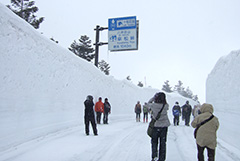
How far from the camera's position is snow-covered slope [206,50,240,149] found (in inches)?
281

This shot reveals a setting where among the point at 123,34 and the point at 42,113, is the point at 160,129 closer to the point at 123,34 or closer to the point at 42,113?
the point at 42,113

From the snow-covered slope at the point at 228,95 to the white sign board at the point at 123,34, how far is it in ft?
20.8

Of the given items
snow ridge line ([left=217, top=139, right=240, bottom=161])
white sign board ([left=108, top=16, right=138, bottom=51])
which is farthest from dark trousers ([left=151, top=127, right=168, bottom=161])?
white sign board ([left=108, top=16, right=138, bottom=51])

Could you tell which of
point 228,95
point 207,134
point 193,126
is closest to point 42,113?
point 193,126

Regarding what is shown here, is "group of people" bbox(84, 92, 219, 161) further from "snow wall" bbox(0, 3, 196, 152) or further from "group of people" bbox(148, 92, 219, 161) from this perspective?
"snow wall" bbox(0, 3, 196, 152)

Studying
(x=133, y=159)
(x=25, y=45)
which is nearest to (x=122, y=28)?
(x=25, y=45)

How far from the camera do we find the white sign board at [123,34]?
49.2 ft

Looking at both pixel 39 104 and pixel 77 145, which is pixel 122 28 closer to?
pixel 39 104

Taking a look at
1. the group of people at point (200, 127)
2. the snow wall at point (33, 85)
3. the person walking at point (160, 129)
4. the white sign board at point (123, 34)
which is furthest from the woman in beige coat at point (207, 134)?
the white sign board at point (123, 34)

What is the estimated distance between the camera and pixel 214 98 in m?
10.5

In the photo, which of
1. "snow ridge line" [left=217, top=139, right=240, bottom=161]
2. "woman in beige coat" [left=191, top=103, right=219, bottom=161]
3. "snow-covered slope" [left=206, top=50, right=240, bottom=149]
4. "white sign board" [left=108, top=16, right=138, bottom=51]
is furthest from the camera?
"white sign board" [left=108, top=16, right=138, bottom=51]

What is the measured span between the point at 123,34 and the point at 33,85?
30.1 feet

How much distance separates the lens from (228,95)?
8086 millimetres

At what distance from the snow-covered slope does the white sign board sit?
635 centimetres
